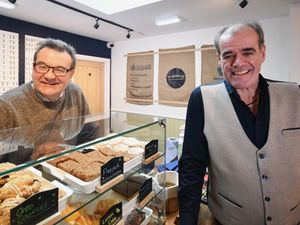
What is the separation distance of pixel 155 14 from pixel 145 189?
2.45 meters

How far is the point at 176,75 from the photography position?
371 centimetres

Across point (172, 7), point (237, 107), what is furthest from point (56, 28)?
point (237, 107)

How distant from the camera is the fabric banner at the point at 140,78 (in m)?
4.05

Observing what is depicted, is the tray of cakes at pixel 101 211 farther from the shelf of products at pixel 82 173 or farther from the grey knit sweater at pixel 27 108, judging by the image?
the grey knit sweater at pixel 27 108

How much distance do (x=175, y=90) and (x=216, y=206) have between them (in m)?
2.86

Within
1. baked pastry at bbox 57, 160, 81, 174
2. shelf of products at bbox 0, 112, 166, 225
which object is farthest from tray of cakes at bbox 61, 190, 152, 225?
baked pastry at bbox 57, 160, 81, 174

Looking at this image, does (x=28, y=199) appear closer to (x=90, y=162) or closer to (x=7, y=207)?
(x=7, y=207)

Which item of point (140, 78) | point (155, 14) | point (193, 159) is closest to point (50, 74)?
point (193, 159)

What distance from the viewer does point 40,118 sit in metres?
1.26

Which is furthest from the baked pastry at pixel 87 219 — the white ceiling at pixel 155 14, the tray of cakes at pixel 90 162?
the white ceiling at pixel 155 14

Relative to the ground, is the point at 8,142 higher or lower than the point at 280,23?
lower

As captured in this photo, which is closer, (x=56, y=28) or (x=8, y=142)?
(x=8, y=142)

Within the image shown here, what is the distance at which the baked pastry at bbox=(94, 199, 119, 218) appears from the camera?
31.4 inches

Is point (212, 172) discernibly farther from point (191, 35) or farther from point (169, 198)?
point (191, 35)
